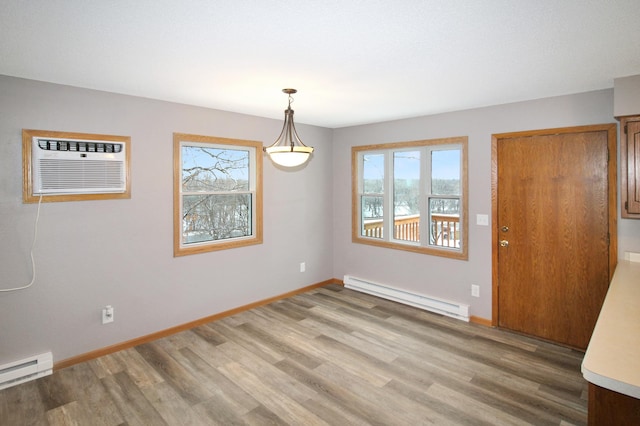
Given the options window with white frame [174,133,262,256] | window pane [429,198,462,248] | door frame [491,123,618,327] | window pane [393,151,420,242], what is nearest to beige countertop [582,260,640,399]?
door frame [491,123,618,327]

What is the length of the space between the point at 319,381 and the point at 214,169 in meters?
2.65

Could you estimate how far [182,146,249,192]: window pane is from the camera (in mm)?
3995

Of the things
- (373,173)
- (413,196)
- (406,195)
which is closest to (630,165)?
(413,196)

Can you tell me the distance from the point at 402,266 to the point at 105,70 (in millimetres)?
3899

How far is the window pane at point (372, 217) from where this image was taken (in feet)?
16.9

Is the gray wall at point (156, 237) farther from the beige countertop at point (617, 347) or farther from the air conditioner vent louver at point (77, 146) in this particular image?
the beige countertop at point (617, 347)

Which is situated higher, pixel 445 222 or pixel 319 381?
pixel 445 222

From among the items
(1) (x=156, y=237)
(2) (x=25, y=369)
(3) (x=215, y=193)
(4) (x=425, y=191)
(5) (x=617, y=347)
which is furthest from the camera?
(4) (x=425, y=191)

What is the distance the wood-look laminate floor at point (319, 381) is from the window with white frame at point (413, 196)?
1.10 metres

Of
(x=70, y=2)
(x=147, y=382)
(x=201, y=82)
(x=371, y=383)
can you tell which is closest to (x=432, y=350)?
(x=371, y=383)

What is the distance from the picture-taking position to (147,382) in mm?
2869

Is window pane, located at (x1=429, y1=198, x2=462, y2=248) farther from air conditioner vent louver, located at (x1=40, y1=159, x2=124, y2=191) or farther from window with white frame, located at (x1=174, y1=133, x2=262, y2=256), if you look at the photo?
air conditioner vent louver, located at (x1=40, y1=159, x2=124, y2=191)

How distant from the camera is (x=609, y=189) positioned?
3.18m

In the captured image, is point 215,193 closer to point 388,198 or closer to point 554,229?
point 388,198
